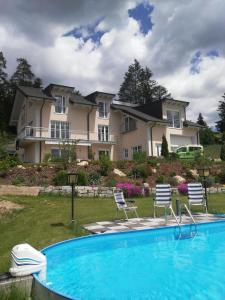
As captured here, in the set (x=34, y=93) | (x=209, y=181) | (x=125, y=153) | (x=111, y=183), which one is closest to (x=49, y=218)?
(x=111, y=183)

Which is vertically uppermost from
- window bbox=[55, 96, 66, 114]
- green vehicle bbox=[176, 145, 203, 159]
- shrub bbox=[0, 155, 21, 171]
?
window bbox=[55, 96, 66, 114]

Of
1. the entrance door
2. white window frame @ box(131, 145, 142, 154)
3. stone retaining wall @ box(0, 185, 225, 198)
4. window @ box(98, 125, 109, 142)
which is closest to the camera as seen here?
stone retaining wall @ box(0, 185, 225, 198)

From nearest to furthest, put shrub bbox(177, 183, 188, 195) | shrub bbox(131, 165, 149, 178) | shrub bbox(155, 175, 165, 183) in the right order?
shrub bbox(177, 183, 188, 195)
shrub bbox(155, 175, 165, 183)
shrub bbox(131, 165, 149, 178)

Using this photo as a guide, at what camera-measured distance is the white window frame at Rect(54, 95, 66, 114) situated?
31312mm

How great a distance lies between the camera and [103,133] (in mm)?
34250

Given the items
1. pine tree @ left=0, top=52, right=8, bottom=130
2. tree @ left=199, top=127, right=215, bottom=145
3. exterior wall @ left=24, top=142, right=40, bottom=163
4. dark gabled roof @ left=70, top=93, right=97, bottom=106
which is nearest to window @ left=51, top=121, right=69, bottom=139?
exterior wall @ left=24, top=142, right=40, bottom=163

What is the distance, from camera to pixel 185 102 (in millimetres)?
35062

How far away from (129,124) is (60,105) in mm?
7751

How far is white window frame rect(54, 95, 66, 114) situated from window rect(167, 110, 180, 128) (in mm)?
11366

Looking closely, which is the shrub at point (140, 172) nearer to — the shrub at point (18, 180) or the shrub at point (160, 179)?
the shrub at point (160, 179)

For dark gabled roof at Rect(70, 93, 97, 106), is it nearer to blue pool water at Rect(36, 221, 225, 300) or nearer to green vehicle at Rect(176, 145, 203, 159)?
green vehicle at Rect(176, 145, 203, 159)

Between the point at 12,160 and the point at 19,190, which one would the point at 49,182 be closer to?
the point at 19,190

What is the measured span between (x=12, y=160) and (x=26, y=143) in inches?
452

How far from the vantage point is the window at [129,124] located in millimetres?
34000
